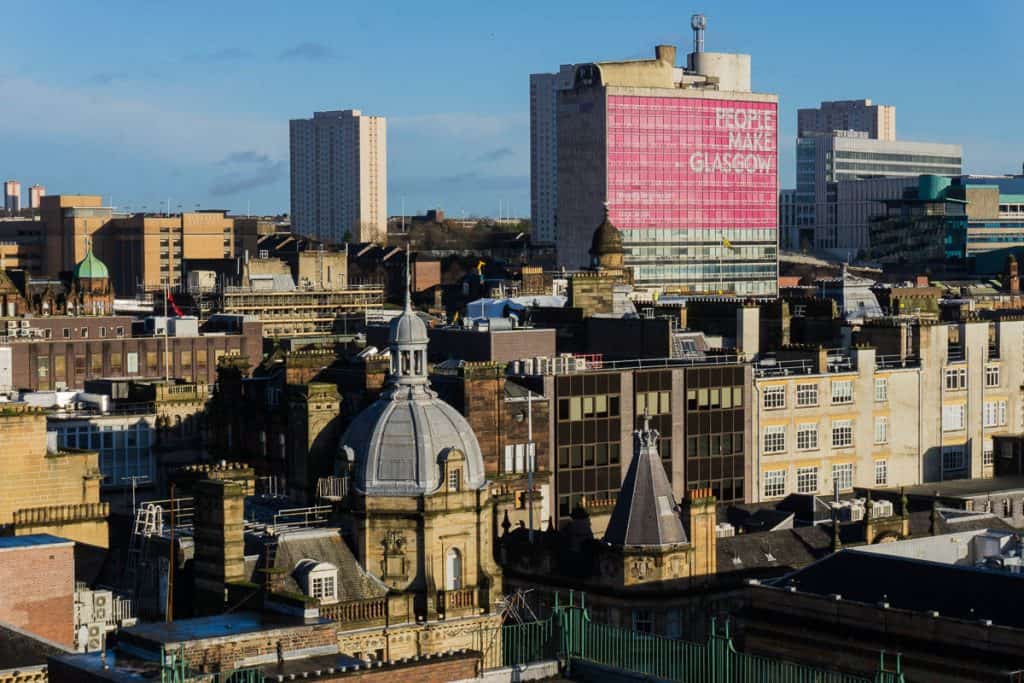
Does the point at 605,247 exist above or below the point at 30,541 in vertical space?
above

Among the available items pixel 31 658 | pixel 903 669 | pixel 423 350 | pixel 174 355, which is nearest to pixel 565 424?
pixel 423 350

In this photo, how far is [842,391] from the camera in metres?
129

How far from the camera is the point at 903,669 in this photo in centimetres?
7219

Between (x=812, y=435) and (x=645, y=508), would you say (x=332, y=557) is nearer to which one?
(x=645, y=508)

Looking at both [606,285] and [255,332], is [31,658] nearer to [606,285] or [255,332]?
[606,285]

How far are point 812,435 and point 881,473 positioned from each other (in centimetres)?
659

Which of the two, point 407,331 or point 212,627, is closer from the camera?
point 212,627

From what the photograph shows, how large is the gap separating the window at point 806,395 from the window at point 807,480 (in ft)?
12.1

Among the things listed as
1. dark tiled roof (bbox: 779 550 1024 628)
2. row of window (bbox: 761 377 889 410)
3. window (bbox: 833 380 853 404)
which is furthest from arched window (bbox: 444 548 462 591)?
window (bbox: 833 380 853 404)

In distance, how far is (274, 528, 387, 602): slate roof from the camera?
76625mm

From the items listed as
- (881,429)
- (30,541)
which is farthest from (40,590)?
(881,429)

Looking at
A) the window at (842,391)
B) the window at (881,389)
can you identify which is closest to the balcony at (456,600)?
the window at (842,391)

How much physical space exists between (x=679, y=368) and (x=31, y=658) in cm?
5668

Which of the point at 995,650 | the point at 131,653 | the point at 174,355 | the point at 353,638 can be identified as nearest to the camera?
the point at 131,653
